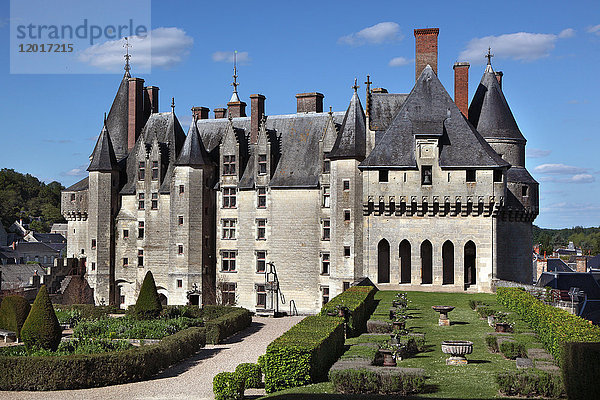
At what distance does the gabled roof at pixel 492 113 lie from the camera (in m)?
41.6

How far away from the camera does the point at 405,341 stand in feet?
68.9

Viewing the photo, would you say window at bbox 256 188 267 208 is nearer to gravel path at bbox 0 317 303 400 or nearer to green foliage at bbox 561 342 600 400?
gravel path at bbox 0 317 303 400

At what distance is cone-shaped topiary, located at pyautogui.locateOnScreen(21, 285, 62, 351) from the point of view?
23391 millimetres

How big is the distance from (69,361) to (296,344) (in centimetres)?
715

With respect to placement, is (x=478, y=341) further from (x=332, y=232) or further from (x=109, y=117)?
(x=109, y=117)

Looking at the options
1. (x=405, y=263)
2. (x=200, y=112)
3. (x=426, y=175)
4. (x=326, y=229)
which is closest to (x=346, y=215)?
(x=326, y=229)

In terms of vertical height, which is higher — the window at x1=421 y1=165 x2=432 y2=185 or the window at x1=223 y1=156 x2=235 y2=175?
the window at x1=223 y1=156 x2=235 y2=175

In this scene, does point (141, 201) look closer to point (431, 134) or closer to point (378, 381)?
point (431, 134)

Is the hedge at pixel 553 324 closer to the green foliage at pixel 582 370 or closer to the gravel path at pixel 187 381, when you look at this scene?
the green foliage at pixel 582 370

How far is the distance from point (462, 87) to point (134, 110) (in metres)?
24.0

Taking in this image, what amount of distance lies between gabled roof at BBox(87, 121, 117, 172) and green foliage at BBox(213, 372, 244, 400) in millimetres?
34270

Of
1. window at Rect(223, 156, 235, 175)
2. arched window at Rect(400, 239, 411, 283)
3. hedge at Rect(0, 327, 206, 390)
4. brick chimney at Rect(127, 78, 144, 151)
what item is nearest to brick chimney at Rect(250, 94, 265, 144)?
window at Rect(223, 156, 235, 175)

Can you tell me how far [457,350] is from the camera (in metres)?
19.1

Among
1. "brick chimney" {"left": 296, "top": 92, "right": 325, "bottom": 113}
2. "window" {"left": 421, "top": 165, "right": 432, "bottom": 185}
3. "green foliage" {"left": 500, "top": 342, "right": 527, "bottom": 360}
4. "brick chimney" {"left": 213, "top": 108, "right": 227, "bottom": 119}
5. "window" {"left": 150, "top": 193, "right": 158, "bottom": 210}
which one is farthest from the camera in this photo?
"brick chimney" {"left": 213, "top": 108, "right": 227, "bottom": 119}
